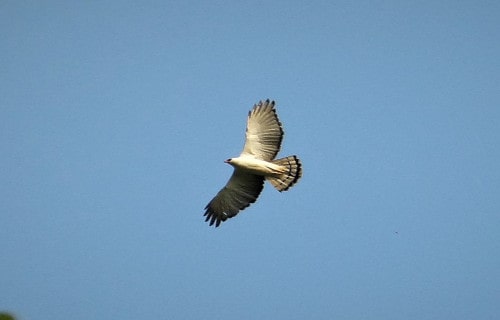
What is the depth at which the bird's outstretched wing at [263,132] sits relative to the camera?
23.0 m

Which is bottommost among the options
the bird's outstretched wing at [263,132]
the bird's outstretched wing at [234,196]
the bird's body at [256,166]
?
the bird's outstretched wing at [234,196]

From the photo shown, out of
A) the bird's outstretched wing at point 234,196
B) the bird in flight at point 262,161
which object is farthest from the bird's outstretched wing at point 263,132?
the bird's outstretched wing at point 234,196

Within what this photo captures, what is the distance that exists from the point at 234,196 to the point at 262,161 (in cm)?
167

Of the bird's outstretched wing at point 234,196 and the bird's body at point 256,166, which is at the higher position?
the bird's body at point 256,166

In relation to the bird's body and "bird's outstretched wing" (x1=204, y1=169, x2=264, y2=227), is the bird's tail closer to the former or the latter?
the bird's body

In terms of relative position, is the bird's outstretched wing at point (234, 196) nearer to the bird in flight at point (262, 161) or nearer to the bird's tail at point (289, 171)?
the bird in flight at point (262, 161)

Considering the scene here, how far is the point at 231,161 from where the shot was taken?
75.6 feet

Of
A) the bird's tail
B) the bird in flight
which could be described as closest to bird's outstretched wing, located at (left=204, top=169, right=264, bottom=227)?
the bird in flight

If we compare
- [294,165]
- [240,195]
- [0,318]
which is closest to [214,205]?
[240,195]

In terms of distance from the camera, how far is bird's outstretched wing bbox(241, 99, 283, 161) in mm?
22953

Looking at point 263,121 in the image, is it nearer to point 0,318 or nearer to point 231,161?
point 231,161

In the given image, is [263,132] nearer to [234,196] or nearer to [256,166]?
[256,166]

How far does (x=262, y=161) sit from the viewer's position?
23.0 meters

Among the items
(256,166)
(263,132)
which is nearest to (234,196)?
(256,166)
